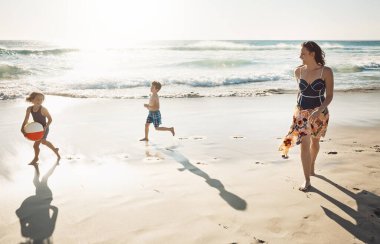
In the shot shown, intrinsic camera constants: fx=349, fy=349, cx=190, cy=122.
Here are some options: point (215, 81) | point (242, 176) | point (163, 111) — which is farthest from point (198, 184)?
point (215, 81)

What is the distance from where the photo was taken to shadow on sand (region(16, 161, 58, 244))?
3.40 meters

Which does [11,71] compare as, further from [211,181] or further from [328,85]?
[328,85]

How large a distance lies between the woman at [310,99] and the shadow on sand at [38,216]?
304 cm

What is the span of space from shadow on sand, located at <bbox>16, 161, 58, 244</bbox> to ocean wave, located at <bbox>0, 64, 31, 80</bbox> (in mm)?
19345

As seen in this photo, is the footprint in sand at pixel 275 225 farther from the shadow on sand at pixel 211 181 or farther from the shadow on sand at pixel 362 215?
the shadow on sand at pixel 362 215

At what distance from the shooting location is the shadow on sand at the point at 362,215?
11.1ft

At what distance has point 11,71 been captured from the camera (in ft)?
75.7

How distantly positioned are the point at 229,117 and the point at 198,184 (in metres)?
5.06

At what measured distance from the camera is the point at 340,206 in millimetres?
4016

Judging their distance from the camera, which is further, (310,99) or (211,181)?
(211,181)

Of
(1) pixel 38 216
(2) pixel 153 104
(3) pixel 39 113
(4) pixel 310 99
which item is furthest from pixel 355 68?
(1) pixel 38 216

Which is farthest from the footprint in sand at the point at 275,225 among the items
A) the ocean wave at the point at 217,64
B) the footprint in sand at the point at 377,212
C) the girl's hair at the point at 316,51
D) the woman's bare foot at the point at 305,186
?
the ocean wave at the point at 217,64

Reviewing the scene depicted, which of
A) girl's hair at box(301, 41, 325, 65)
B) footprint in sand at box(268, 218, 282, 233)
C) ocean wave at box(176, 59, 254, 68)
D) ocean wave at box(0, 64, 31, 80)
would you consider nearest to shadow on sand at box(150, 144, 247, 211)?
footprint in sand at box(268, 218, 282, 233)

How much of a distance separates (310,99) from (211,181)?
1733mm
